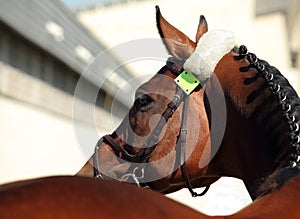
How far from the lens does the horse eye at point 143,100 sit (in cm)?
194

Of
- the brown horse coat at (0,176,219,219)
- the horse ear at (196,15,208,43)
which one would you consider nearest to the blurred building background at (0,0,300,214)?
the horse ear at (196,15,208,43)

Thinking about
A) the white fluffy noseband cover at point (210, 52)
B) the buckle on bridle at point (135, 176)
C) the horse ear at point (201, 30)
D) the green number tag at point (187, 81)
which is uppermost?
the horse ear at point (201, 30)

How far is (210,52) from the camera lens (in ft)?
6.00

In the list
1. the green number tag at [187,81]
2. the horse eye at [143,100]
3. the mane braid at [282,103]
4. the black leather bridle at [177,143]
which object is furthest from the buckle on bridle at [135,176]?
the mane braid at [282,103]

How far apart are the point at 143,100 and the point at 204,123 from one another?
243 millimetres

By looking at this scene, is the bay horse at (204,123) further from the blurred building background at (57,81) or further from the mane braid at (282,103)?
the blurred building background at (57,81)

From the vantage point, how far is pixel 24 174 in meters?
6.21

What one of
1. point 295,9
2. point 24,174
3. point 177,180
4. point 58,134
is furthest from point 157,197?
point 295,9

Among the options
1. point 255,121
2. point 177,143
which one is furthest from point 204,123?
point 255,121

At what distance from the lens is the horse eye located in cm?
194

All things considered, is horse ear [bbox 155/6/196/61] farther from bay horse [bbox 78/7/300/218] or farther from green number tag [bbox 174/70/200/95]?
green number tag [bbox 174/70/200/95]

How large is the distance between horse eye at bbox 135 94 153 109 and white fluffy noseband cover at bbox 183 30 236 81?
0.62ft

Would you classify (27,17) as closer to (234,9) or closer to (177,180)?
(177,180)

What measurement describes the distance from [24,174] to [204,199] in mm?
3839
